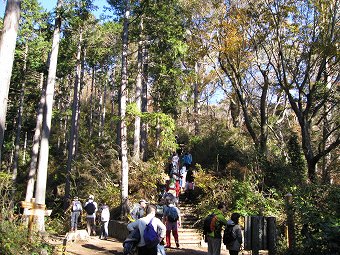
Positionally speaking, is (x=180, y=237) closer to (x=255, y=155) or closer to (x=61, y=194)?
(x=255, y=155)

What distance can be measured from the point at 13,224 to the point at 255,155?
12.4 m

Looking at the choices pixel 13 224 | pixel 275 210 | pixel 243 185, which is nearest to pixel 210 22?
pixel 243 185

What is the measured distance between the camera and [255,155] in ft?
58.7

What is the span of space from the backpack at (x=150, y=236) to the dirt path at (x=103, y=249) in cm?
525

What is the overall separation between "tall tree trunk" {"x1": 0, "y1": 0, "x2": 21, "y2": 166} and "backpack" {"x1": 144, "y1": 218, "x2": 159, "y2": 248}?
13.9ft

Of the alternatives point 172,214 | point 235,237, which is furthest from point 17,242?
point 172,214

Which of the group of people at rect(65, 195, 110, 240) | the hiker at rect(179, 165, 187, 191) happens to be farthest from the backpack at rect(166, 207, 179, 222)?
the hiker at rect(179, 165, 187, 191)

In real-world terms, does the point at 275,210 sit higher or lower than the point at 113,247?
higher

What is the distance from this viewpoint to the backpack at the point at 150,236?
6.05 metres

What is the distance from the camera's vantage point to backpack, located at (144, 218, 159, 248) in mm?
6055

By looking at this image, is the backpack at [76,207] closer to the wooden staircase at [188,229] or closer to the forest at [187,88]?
the forest at [187,88]

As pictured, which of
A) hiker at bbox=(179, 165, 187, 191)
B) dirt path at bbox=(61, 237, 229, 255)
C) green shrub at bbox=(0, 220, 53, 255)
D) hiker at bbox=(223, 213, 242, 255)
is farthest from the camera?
hiker at bbox=(179, 165, 187, 191)

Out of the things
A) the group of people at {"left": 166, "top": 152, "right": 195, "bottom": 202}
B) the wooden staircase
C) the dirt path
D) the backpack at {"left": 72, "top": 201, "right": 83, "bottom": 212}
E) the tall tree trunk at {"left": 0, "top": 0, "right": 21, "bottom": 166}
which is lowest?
the dirt path

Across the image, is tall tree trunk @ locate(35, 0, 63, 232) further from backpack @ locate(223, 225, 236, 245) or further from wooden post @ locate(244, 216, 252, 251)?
wooden post @ locate(244, 216, 252, 251)
